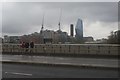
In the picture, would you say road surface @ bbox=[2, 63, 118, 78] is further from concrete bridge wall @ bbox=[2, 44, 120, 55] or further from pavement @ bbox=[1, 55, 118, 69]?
concrete bridge wall @ bbox=[2, 44, 120, 55]

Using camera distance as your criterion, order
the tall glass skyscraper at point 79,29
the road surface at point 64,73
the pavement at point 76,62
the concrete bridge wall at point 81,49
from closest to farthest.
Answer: the road surface at point 64,73 < the pavement at point 76,62 < the concrete bridge wall at point 81,49 < the tall glass skyscraper at point 79,29

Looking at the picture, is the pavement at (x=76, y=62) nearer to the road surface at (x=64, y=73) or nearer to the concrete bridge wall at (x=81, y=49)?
the road surface at (x=64, y=73)

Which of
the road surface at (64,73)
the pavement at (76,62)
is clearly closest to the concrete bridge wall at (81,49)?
the pavement at (76,62)

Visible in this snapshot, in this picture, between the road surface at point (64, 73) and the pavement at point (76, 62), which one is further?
the pavement at point (76, 62)

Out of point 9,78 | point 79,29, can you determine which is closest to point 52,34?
point 79,29

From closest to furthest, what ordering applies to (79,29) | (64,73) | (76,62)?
(64,73) → (76,62) → (79,29)

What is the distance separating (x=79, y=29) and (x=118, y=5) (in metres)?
19.8

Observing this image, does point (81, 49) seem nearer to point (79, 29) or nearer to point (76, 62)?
point (76, 62)

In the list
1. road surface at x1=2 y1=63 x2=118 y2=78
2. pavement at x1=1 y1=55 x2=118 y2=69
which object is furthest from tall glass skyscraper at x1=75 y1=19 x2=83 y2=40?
road surface at x1=2 y1=63 x2=118 y2=78

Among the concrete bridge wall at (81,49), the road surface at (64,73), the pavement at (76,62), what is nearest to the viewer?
the road surface at (64,73)

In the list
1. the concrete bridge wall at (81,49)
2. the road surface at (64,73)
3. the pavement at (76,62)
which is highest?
the concrete bridge wall at (81,49)

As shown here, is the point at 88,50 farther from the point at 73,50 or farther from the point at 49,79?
the point at 49,79

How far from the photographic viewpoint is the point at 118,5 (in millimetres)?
38406

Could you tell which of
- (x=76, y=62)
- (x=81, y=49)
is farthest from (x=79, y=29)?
(x=76, y=62)
